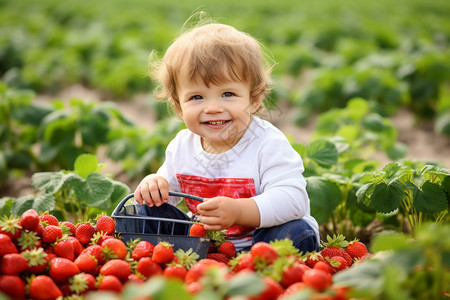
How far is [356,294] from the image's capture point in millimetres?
1286

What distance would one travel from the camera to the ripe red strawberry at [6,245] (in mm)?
1686

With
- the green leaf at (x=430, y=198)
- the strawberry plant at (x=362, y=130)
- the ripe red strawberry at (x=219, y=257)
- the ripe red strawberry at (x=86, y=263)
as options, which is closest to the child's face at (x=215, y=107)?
the ripe red strawberry at (x=219, y=257)

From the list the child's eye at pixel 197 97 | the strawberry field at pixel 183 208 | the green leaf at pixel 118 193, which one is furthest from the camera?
the green leaf at pixel 118 193

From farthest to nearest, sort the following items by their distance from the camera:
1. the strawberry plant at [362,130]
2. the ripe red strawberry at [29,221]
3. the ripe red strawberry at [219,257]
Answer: the strawberry plant at [362,130]
the ripe red strawberry at [219,257]
the ripe red strawberry at [29,221]

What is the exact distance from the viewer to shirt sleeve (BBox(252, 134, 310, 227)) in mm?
1966

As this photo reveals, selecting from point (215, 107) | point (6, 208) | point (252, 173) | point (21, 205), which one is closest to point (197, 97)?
point (215, 107)

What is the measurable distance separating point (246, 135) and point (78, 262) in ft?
2.98

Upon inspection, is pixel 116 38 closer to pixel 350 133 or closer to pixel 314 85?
pixel 314 85

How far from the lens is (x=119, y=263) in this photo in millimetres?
1710

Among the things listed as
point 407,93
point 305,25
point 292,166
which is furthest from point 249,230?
point 305,25

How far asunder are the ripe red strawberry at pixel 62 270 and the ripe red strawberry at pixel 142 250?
0.73 ft

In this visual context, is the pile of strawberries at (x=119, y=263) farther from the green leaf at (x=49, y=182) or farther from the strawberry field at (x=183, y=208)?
the green leaf at (x=49, y=182)

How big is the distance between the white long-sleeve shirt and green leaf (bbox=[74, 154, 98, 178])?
545mm

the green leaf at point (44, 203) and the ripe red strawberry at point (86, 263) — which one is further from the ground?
the green leaf at point (44, 203)
